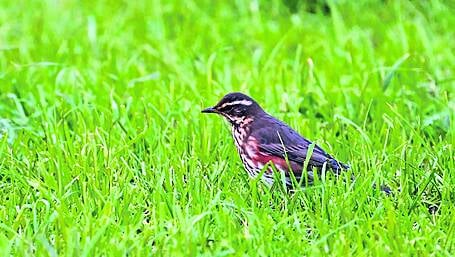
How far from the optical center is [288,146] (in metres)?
5.40

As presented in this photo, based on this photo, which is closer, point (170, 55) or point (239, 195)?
point (239, 195)

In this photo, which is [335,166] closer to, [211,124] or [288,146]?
[288,146]

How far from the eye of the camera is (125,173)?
17.4 feet

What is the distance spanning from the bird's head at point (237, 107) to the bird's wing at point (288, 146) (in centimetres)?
16

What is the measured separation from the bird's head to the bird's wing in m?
0.16

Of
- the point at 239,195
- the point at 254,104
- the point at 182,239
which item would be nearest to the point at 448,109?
the point at 254,104

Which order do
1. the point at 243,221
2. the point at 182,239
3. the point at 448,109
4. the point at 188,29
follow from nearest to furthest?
the point at 182,239 → the point at 243,221 → the point at 448,109 → the point at 188,29

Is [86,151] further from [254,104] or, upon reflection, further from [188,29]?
[188,29]

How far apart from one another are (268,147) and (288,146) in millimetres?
103

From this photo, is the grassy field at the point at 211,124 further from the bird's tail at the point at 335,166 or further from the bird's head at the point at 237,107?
the bird's head at the point at 237,107

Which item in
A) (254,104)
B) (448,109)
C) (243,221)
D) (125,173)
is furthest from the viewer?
(448,109)

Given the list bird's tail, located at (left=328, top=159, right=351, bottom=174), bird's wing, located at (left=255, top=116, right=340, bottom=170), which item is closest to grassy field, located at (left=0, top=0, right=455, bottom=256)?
bird's tail, located at (left=328, top=159, right=351, bottom=174)

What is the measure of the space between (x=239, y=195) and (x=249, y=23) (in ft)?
12.8

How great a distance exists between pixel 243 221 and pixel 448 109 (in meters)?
2.05
